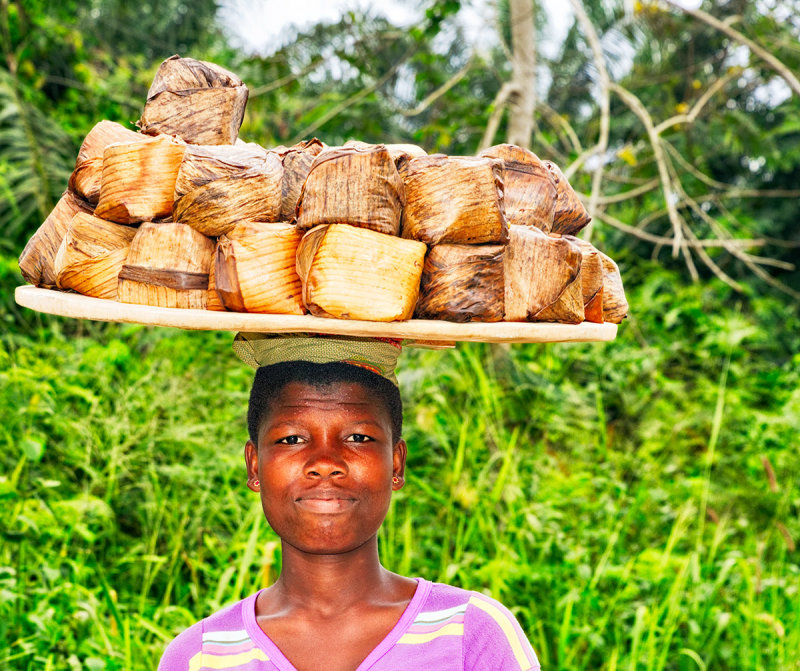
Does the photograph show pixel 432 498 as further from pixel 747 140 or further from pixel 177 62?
pixel 747 140

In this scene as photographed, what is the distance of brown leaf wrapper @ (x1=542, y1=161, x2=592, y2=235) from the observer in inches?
58.2

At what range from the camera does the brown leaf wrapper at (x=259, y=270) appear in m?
1.24

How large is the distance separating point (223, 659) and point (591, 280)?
0.94m

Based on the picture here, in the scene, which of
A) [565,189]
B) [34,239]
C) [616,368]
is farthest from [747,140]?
[34,239]

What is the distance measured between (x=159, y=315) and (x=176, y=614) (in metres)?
2.23

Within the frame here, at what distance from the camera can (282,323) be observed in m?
1.23

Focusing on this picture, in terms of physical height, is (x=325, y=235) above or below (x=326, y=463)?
above

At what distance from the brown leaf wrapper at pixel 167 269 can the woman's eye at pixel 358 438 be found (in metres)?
0.41

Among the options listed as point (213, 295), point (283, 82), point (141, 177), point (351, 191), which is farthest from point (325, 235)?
point (283, 82)

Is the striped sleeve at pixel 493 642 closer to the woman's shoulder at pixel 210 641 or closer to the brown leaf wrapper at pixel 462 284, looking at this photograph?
the woman's shoulder at pixel 210 641

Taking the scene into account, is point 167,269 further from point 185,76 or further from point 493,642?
point 493,642

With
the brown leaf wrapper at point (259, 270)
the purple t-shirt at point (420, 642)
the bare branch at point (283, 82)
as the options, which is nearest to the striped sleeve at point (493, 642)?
the purple t-shirt at point (420, 642)

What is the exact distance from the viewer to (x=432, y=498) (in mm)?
3889

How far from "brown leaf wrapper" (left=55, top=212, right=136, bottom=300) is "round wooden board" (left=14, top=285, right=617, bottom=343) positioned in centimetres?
3
